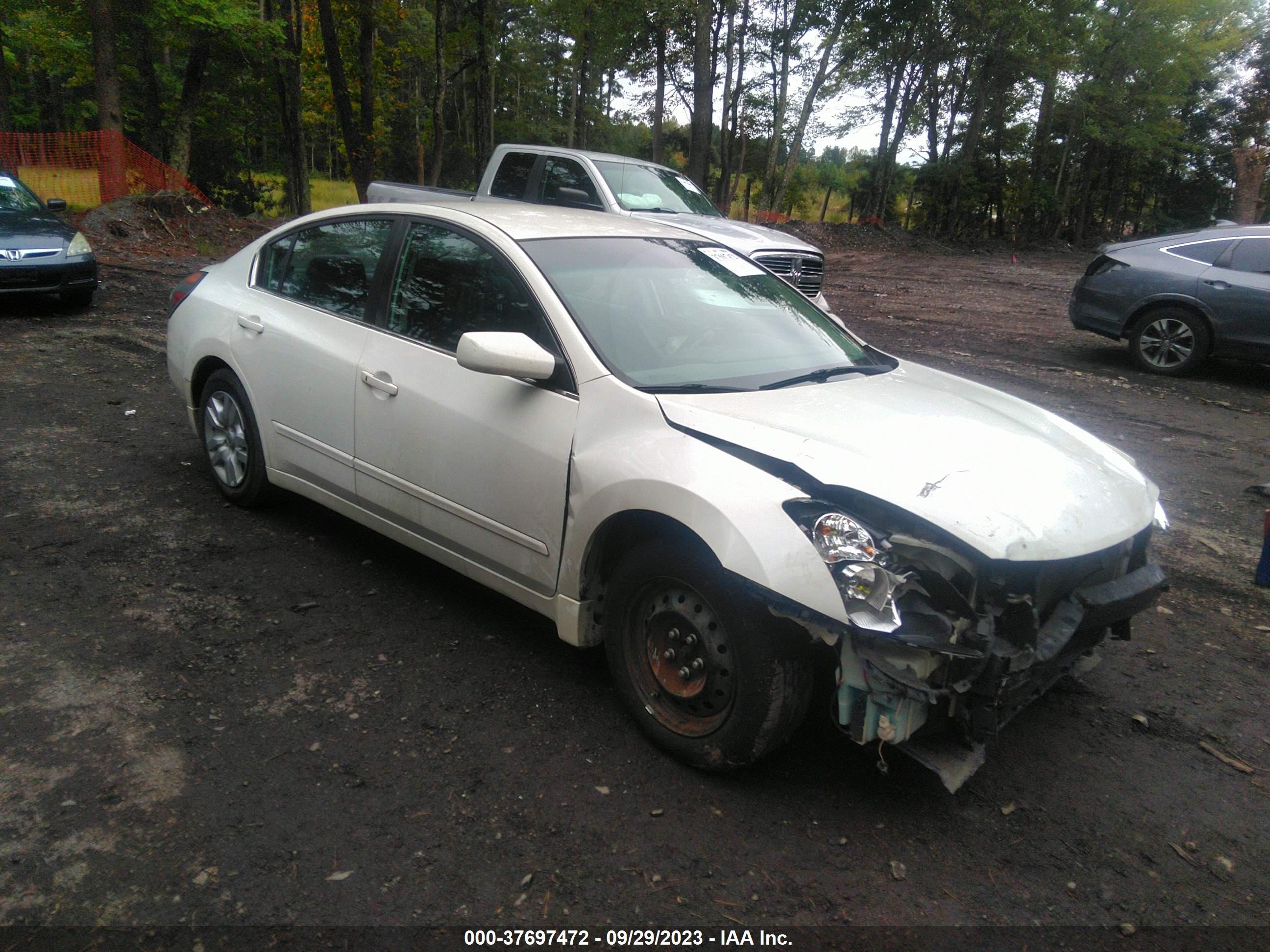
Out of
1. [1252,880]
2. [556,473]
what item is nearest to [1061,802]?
[1252,880]

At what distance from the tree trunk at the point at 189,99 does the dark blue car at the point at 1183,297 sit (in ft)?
66.7

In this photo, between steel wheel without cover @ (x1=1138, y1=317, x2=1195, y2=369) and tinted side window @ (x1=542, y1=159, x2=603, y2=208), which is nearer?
steel wheel without cover @ (x1=1138, y1=317, x2=1195, y2=369)

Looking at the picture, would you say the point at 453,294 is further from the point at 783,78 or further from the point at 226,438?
the point at 783,78

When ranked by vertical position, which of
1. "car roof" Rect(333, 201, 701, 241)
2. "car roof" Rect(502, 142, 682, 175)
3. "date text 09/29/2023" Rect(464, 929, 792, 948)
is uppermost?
"car roof" Rect(502, 142, 682, 175)

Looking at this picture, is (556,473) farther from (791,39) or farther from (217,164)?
(791,39)

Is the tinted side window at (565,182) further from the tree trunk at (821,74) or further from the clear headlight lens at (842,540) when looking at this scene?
the tree trunk at (821,74)

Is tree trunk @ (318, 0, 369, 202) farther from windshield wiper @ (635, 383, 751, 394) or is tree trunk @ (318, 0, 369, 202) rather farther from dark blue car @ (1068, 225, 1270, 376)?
windshield wiper @ (635, 383, 751, 394)

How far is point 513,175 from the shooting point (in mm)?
11070

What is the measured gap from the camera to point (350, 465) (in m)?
4.10

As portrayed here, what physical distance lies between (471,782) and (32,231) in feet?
33.5

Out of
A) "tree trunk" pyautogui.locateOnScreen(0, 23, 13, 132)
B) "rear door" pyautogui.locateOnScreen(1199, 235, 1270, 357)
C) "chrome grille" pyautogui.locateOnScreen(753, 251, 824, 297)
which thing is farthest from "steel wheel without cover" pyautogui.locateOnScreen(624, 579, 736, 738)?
"tree trunk" pyautogui.locateOnScreen(0, 23, 13, 132)

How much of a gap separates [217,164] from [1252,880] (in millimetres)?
29489

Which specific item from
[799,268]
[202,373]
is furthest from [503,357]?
[799,268]

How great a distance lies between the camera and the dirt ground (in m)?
2.48
